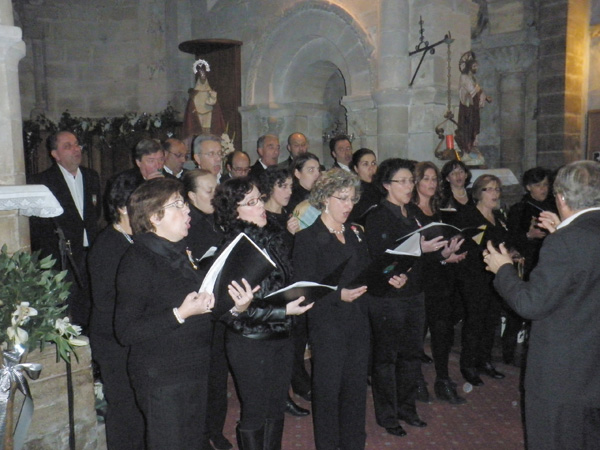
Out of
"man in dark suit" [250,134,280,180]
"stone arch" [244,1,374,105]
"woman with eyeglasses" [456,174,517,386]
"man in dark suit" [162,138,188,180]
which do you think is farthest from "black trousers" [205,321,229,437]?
"stone arch" [244,1,374,105]

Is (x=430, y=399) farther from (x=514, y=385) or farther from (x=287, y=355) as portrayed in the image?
(x=287, y=355)

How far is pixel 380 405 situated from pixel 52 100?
829 centimetres

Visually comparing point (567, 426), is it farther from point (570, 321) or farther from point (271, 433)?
point (271, 433)

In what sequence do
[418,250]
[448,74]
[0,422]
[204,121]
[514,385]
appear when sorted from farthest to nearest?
[204,121], [448,74], [514,385], [418,250], [0,422]

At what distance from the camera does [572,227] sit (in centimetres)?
214

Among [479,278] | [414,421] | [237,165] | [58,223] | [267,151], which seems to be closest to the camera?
[414,421]

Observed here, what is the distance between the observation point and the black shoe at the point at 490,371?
4434 mm

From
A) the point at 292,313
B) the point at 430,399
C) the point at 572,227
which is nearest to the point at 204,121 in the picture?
the point at 430,399

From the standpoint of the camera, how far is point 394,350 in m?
3.36

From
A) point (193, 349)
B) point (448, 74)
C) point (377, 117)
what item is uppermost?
point (448, 74)

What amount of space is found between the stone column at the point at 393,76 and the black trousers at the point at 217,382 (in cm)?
412

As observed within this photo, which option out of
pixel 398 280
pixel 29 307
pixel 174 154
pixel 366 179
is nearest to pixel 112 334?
pixel 29 307

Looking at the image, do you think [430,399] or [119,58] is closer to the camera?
[430,399]

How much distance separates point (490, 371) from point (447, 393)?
2.16 ft
